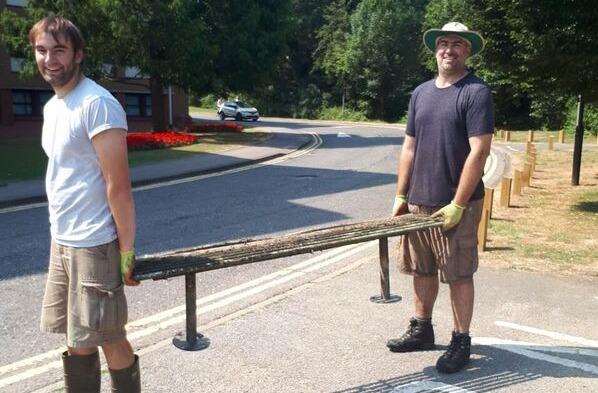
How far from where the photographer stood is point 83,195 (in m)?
2.67

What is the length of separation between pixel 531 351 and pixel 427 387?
1024 mm

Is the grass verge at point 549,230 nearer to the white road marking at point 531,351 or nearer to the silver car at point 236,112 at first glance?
the white road marking at point 531,351

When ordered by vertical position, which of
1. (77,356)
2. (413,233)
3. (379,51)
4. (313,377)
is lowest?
(313,377)

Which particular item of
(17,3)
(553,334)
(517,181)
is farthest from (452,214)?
(17,3)

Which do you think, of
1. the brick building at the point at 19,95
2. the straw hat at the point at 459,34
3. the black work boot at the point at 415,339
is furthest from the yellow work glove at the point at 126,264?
the brick building at the point at 19,95

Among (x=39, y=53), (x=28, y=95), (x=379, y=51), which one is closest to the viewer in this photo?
(x=39, y=53)

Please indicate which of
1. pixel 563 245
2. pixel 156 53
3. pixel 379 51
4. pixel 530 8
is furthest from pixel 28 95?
pixel 379 51

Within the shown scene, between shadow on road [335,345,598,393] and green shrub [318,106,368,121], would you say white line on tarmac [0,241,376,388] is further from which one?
green shrub [318,106,368,121]

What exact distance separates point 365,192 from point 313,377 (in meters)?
8.07

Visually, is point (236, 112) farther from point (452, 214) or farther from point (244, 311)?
point (452, 214)

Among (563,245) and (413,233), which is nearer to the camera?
(413,233)

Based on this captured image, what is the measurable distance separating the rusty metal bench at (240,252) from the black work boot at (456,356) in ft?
2.64

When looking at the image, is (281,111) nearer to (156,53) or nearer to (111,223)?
(156,53)

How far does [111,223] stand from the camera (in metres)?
2.74
